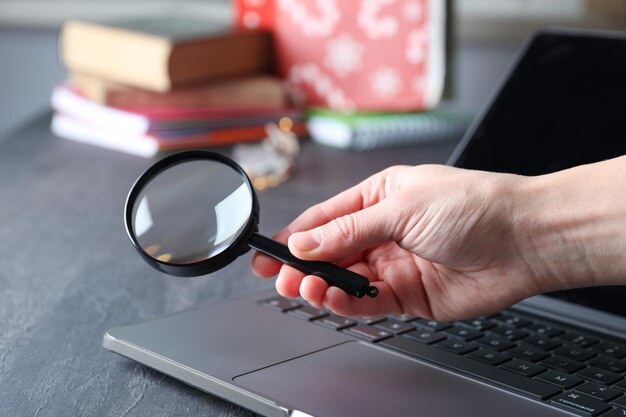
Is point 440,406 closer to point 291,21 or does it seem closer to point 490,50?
point 291,21

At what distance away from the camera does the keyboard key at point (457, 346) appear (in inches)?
28.0

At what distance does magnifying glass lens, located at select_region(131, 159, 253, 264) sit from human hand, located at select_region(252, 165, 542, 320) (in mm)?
40

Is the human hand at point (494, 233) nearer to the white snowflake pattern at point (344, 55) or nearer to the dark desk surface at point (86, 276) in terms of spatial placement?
the dark desk surface at point (86, 276)

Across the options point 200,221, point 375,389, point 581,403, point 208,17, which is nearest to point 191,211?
point 200,221

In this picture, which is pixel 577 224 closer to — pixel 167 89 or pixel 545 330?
pixel 545 330

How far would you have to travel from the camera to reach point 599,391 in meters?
0.64

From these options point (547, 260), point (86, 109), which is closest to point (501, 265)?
point (547, 260)

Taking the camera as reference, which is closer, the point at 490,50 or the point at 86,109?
the point at 86,109

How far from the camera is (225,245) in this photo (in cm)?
72

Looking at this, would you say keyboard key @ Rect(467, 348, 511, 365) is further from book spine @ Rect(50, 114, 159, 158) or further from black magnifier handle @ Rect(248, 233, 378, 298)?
book spine @ Rect(50, 114, 159, 158)

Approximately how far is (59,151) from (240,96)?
0.96 feet

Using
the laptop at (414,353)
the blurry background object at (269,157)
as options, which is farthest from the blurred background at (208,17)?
the laptop at (414,353)

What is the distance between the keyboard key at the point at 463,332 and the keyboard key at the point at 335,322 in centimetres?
8

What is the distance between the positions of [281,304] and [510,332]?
20 centimetres
